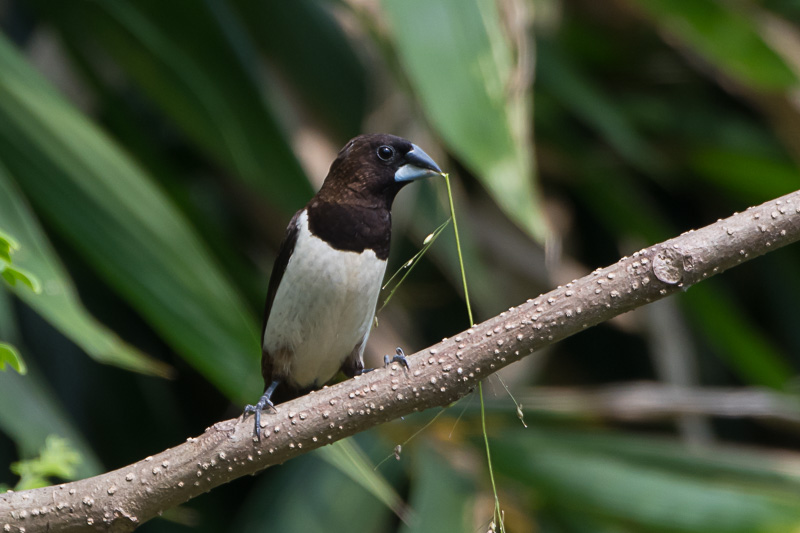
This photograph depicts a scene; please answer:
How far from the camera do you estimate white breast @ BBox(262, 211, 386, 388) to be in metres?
2.82

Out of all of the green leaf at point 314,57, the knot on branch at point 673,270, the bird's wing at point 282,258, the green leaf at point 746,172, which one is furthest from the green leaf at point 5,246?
the green leaf at point 746,172

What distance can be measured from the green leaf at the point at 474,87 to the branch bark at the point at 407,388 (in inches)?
31.5

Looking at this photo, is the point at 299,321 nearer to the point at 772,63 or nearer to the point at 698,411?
the point at 698,411

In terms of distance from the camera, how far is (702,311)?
4.75m

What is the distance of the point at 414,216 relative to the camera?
175 inches

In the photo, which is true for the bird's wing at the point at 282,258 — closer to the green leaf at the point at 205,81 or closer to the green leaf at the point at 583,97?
the green leaf at the point at 205,81

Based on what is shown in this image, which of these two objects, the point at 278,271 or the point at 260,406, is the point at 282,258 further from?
the point at 260,406

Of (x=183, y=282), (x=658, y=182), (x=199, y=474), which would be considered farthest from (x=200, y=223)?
(x=658, y=182)

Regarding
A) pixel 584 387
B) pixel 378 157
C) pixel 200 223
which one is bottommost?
pixel 378 157

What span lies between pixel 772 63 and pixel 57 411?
305 cm

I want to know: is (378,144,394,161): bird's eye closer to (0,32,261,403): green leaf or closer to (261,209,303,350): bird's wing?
(261,209,303,350): bird's wing

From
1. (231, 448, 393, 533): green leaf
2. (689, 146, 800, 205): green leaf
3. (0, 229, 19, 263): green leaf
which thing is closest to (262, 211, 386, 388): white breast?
(231, 448, 393, 533): green leaf

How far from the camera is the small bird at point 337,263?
2.83 m

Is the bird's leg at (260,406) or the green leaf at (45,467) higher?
the bird's leg at (260,406)
